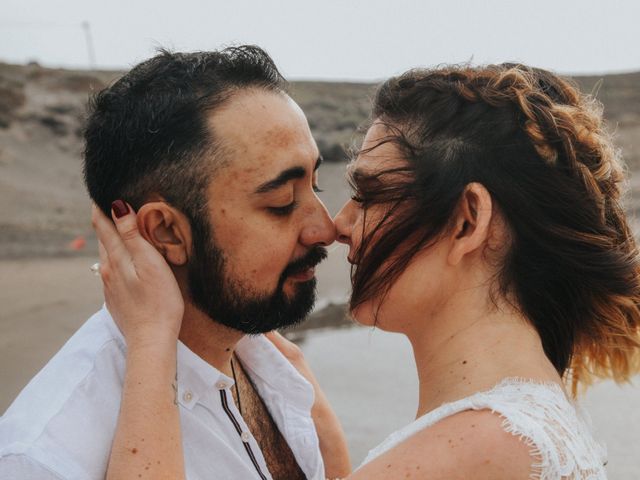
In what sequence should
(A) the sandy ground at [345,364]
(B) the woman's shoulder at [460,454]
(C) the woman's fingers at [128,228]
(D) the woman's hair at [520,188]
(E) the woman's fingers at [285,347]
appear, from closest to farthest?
(B) the woman's shoulder at [460,454] → (D) the woman's hair at [520,188] → (C) the woman's fingers at [128,228] → (E) the woman's fingers at [285,347] → (A) the sandy ground at [345,364]

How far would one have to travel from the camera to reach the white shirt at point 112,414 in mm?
2238

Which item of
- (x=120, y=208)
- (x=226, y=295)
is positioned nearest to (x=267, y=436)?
(x=226, y=295)

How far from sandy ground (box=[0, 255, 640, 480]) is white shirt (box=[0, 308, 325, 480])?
Result: 138 inches

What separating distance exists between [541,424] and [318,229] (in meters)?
1.24

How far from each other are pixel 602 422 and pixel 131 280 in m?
5.77

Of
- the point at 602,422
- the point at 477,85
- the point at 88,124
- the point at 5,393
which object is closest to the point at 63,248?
the point at 5,393

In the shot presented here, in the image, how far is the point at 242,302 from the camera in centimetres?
299

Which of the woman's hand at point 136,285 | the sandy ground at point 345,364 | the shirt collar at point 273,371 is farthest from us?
the sandy ground at point 345,364

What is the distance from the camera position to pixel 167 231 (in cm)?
294

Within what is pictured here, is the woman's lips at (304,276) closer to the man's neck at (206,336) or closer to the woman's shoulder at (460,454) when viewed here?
the man's neck at (206,336)

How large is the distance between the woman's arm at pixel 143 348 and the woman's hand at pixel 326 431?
102cm

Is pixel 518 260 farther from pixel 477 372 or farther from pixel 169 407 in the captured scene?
pixel 169 407

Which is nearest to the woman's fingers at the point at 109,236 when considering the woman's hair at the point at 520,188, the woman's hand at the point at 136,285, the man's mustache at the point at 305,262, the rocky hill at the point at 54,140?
the woman's hand at the point at 136,285

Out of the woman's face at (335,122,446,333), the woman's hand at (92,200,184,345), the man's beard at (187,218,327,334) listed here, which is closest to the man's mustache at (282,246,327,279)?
the man's beard at (187,218,327,334)
